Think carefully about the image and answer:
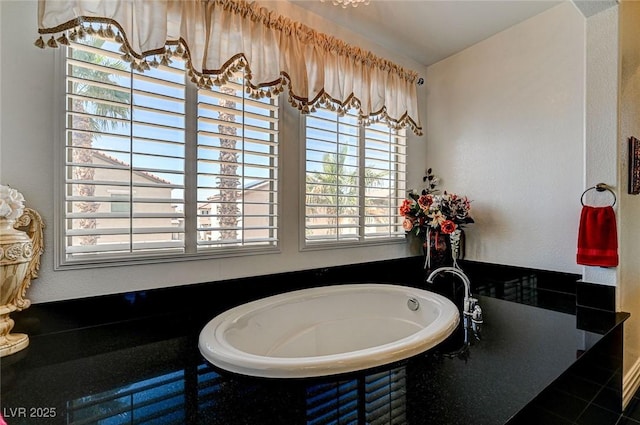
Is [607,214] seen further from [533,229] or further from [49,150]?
→ [49,150]

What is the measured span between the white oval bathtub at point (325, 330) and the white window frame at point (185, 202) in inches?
13.6

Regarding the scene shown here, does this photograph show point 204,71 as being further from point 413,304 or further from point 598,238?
point 598,238

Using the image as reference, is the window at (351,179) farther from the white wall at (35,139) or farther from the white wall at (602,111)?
the white wall at (602,111)

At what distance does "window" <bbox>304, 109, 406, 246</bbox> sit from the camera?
2117 mm

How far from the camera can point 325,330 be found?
199 cm

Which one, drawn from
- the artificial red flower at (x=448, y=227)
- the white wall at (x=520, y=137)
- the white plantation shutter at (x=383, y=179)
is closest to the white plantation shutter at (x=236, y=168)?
the white plantation shutter at (x=383, y=179)

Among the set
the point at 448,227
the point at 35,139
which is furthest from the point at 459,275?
the point at 35,139

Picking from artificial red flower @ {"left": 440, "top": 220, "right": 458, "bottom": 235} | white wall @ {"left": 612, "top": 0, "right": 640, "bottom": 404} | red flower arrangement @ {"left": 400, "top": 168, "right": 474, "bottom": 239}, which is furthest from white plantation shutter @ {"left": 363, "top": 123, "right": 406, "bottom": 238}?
white wall @ {"left": 612, "top": 0, "right": 640, "bottom": 404}

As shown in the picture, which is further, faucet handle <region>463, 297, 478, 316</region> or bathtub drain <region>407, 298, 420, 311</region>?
bathtub drain <region>407, 298, 420, 311</region>

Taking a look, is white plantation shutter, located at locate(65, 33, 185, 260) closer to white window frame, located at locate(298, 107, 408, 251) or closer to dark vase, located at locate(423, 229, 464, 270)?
white window frame, located at locate(298, 107, 408, 251)

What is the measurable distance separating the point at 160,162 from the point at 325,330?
1439 mm

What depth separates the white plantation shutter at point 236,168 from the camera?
1.70 metres

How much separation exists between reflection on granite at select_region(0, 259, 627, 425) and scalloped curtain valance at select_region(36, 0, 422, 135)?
120 cm

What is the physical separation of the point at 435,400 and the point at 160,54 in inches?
71.0
